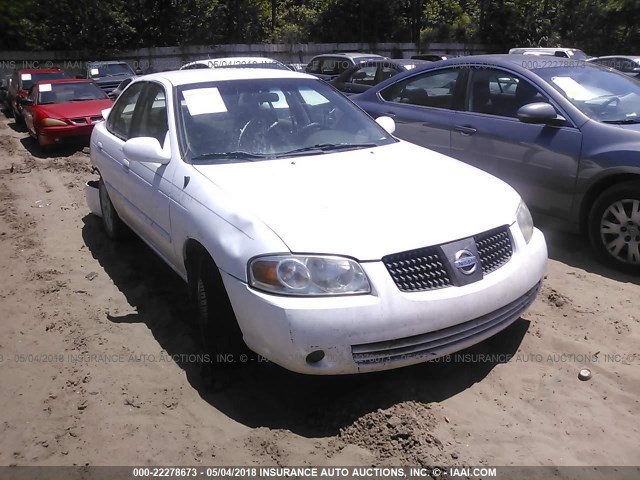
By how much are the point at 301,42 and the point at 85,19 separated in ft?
38.0

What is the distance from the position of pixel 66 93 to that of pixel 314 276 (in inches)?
459

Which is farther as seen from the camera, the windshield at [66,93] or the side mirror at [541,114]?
the windshield at [66,93]

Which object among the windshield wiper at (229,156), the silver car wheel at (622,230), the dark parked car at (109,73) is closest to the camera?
the windshield wiper at (229,156)

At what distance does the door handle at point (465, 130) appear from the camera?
580 cm

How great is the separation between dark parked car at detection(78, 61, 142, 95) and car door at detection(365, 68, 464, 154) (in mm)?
15054

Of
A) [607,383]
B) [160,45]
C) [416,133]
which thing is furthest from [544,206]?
[160,45]

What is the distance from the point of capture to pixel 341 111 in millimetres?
4609

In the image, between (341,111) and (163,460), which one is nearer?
(163,460)

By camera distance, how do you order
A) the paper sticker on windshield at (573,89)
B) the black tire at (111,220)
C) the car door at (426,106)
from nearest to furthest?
the paper sticker on windshield at (573,89) < the black tire at (111,220) < the car door at (426,106)

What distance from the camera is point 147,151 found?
3918 mm

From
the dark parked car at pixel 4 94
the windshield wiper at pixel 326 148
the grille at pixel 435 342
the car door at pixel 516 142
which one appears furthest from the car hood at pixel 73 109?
the grille at pixel 435 342

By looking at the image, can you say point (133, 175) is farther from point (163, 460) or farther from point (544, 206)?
point (544, 206)

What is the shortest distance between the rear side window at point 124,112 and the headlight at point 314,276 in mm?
2715

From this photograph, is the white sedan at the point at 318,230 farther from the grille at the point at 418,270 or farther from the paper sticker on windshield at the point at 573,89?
the paper sticker on windshield at the point at 573,89
